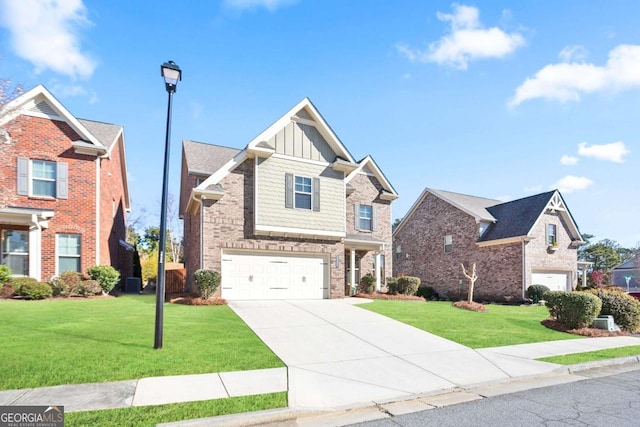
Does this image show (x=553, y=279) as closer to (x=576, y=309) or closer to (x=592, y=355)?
(x=576, y=309)

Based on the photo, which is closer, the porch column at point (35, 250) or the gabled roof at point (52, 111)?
the porch column at point (35, 250)

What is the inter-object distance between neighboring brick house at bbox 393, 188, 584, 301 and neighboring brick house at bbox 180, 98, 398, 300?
13076mm

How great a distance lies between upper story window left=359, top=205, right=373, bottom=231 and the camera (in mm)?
23531

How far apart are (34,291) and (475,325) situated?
1567 cm

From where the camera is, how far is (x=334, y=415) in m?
5.40

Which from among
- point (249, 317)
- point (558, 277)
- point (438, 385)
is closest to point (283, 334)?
point (249, 317)

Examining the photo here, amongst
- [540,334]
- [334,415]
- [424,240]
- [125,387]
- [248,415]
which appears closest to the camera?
[248,415]

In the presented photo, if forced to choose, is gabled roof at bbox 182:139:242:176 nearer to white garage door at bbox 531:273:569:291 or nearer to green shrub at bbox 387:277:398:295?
green shrub at bbox 387:277:398:295

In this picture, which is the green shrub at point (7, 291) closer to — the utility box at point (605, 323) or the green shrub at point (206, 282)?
the green shrub at point (206, 282)

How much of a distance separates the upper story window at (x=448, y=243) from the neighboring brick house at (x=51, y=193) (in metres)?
22.4

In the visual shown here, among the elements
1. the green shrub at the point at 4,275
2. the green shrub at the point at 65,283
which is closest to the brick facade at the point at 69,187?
the green shrub at the point at 65,283

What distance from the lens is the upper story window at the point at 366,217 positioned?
77.2 ft

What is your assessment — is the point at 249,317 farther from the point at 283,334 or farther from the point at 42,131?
the point at 42,131

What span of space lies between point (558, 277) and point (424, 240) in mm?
9389
